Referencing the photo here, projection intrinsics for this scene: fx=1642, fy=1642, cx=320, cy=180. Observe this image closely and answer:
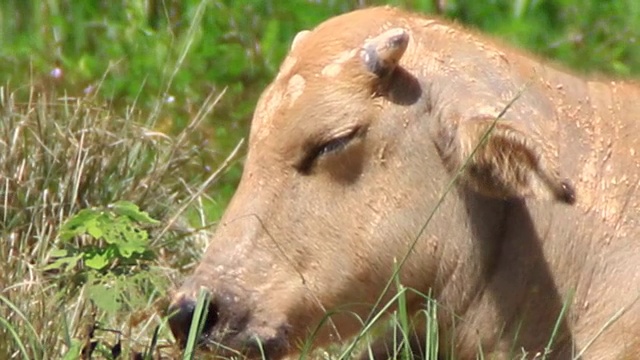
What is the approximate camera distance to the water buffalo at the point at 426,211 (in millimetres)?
4328

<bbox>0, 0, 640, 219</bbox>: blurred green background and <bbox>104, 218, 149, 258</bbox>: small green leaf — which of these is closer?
<bbox>104, 218, 149, 258</bbox>: small green leaf

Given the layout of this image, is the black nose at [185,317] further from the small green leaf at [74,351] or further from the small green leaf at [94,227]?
the small green leaf at [94,227]

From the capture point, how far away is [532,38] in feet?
27.5

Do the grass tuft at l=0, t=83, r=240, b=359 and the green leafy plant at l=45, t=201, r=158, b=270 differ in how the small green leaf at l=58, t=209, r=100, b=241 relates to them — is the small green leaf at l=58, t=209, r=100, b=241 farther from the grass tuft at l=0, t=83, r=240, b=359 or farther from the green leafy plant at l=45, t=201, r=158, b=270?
the grass tuft at l=0, t=83, r=240, b=359

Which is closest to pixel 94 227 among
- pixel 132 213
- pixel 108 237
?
pixel 108 237

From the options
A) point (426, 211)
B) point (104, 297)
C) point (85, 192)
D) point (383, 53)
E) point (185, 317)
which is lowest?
point (85, 192)

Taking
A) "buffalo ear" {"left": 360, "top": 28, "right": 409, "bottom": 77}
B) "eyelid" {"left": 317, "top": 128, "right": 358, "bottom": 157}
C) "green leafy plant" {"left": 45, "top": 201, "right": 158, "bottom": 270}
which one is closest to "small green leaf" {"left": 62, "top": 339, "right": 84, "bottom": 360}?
A: "green leafy plant" {"left": 45, "top": 201, "right": 158, "bottom": 270}

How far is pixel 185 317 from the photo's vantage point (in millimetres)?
4250

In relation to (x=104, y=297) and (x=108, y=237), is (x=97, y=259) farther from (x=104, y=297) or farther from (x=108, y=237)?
(x=104, y=297)

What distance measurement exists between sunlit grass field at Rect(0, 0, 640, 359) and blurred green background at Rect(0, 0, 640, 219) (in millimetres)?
11

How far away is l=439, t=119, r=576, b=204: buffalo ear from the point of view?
13.9ft

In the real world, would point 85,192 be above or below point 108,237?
below

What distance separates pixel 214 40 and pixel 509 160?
4168mm

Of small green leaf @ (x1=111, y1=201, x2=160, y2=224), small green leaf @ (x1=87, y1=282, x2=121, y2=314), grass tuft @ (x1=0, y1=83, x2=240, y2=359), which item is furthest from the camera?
grass tuft @ (x1=0, y1=83, x2=240, y2=359)
